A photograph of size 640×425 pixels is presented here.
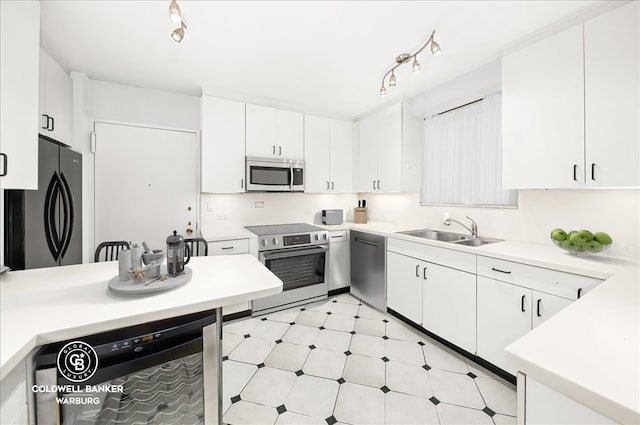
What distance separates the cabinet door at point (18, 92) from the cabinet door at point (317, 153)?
8.15 feet

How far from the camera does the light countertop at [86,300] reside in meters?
0.83

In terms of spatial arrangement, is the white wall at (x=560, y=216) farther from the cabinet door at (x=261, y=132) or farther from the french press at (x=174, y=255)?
the french press at (x=174, y=255)

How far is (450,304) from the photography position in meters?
2.20

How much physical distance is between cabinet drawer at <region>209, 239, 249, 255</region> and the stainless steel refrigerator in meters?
1.15

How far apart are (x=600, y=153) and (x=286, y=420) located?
2.55m

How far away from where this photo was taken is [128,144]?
9.07 ft

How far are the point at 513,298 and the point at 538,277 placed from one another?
0.73 feet

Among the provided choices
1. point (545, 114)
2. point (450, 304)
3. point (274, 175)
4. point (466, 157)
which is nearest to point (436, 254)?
point (450, 304)

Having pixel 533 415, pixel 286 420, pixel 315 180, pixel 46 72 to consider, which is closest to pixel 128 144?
pixel 46 72

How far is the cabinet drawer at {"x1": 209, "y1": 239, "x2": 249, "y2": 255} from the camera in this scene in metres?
2.65

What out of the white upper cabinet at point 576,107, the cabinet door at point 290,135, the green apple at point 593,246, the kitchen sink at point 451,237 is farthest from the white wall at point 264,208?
the green apple at point 593,246

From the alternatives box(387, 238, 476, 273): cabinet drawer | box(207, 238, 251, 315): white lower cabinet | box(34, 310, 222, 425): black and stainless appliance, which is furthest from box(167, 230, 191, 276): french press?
box(387, 238, 476, 273): cabinet drawer

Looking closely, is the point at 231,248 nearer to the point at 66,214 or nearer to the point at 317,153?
the point at 66,214

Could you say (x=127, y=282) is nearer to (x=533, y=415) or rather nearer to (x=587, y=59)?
(x=533, y=415)
